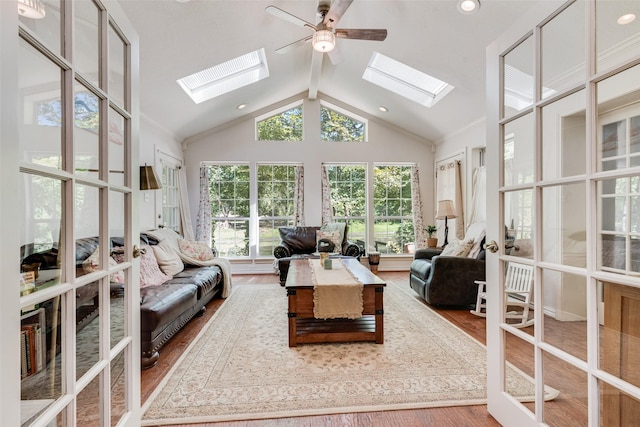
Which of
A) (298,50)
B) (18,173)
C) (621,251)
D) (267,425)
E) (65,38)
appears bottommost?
(267,425)

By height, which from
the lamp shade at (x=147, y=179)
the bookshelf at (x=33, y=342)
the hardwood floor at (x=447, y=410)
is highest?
the lamp shade at (x=147, y=179)

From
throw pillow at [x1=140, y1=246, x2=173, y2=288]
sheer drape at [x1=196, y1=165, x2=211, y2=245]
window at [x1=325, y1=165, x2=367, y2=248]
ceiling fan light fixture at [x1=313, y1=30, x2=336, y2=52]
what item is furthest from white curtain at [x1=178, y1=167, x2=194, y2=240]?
ceiling fan light fixture at [x1=313, y1=30, x2=336, y2=52]

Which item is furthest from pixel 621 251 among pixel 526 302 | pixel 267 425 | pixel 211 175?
pixel 211 175

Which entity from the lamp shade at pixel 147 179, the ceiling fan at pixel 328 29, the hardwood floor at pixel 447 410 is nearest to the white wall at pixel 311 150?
the lamp shade at pixel 147 179

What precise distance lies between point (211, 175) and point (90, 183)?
498 cm

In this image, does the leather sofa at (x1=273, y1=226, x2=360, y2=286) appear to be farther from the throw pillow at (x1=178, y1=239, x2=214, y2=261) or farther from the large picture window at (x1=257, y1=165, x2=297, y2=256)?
the throw pillow at (x1=178, y1=239, x2=214, y2=261)

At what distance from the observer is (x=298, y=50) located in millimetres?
4059

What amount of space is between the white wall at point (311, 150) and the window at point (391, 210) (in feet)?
0.94

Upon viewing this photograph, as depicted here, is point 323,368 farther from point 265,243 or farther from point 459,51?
point 265,243

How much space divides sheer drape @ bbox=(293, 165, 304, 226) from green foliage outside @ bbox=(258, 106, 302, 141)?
0.73 meters

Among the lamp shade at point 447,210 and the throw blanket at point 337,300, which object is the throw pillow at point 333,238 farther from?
the throw blanket at point 337,300

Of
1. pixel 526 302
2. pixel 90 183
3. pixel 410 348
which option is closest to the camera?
pixel 90 183

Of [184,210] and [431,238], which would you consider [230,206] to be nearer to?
[184,210]

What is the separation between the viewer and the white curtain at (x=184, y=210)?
17.4ft
